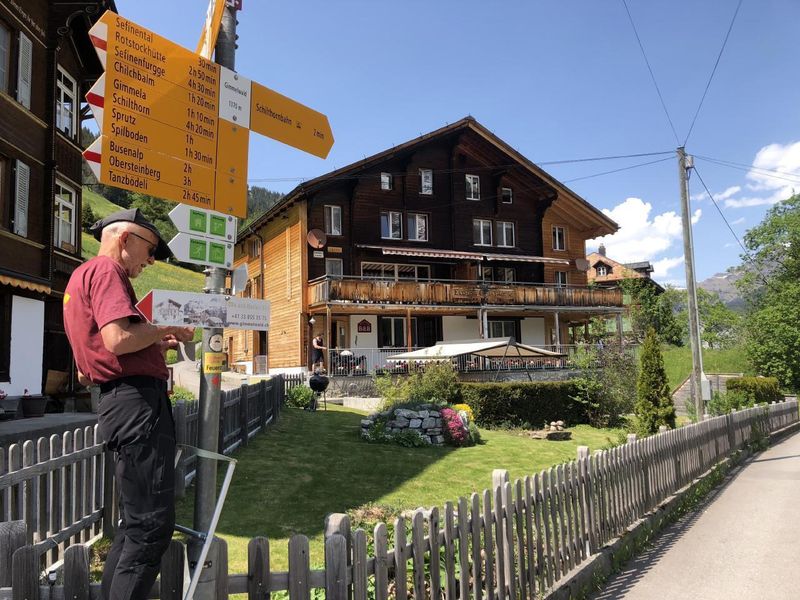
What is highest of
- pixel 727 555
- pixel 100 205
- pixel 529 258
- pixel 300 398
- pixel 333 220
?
pixel 100 205

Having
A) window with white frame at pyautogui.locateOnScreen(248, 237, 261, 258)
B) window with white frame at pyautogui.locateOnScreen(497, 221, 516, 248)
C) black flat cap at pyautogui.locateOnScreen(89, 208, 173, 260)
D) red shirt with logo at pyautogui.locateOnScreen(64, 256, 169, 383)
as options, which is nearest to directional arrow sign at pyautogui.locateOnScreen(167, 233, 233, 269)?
black flat cap at pyautogui.locateOnScreen(89, 208, 173, 260)

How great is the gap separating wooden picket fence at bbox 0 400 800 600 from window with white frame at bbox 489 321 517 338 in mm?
27157

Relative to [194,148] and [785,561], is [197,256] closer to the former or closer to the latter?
[194,148]

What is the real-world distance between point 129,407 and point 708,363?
2065 inches

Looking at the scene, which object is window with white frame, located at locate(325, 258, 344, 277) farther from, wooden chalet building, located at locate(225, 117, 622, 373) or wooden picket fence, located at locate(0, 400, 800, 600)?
wooden picket fence, located at locate(0, 400, 800, 600)

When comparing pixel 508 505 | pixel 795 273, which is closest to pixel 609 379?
pixel 508 505

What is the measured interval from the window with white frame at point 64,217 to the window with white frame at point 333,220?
13.8 metres

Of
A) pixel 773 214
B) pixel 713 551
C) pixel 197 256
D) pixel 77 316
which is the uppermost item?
pixel 773 214

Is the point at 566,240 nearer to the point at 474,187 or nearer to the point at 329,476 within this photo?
the point at 474,187

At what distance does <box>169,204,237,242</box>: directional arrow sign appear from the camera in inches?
111

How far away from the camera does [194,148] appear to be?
2930 mm

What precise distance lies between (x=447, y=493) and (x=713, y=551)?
147 inches

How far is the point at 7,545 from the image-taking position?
8.10 feet

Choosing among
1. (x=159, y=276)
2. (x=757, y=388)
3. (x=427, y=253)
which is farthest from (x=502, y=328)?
(x=159, y=276)
